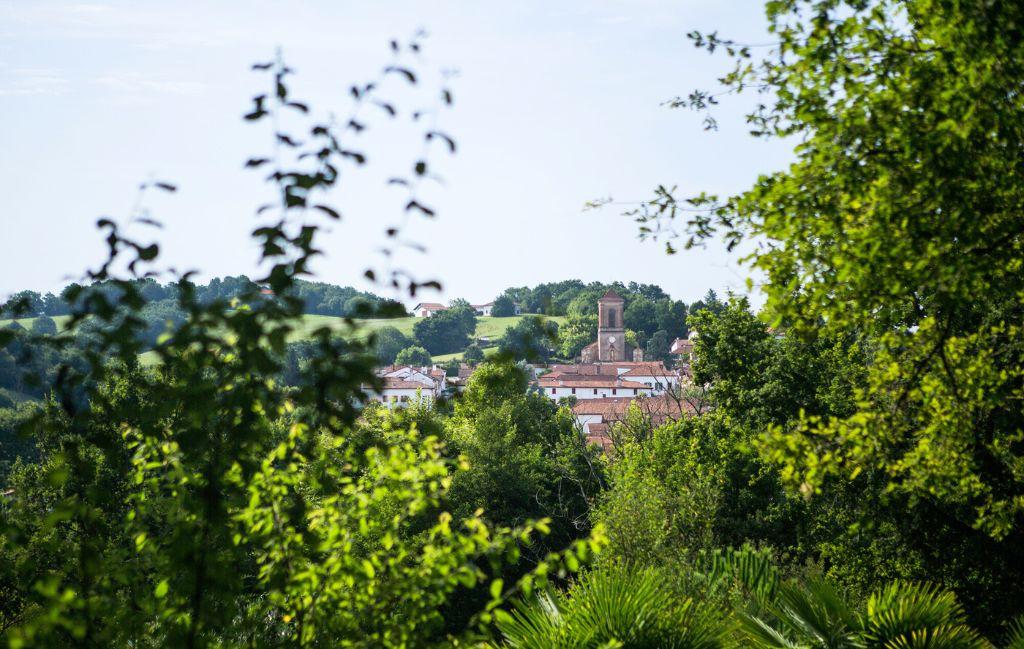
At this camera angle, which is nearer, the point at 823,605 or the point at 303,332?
the point at 303,332

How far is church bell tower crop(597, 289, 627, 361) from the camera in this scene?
502ft

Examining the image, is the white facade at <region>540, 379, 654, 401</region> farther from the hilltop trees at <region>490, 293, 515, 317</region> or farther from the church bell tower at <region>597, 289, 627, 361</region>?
the hilltop trees at <region>490, 293, 515, 317</region>

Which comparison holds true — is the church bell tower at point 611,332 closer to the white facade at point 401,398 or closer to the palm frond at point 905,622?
the white facade at point 401,398

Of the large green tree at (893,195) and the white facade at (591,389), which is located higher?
the large green tree at (893,195)

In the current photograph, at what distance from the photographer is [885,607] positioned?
27.9ft

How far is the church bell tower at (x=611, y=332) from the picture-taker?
15288 centimetres

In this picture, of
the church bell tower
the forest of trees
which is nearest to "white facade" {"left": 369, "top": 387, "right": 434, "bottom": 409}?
the forest of trees

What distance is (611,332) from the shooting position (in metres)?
155

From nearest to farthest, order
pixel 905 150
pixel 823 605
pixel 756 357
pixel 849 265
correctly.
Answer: pixel 905 150 → pixel 849 265 → pixel 823 605 → pixel 756 357

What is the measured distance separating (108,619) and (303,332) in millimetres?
1705

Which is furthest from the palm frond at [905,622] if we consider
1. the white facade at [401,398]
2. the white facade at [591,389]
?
the white facade at [591,389]

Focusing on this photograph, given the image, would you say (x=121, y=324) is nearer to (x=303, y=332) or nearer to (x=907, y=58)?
(x=303, y=332)

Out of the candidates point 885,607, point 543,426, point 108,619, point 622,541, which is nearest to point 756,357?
point 622,541

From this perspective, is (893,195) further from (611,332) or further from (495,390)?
(611,332)
